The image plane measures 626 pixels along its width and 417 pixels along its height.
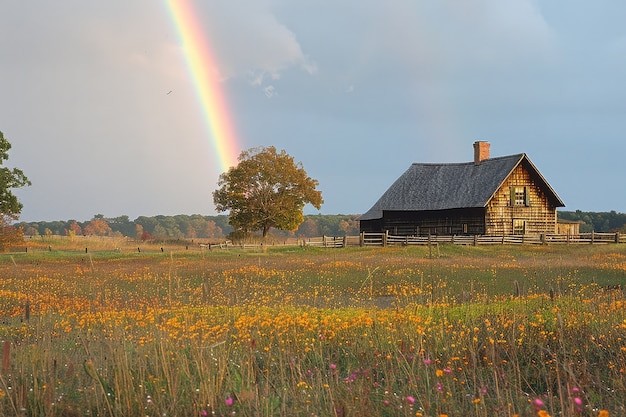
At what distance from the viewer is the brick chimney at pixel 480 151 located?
56109 millimetres

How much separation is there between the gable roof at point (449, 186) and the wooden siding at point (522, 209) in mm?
743

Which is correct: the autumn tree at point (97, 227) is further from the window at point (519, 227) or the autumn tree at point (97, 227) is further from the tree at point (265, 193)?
the window at point (519, 227)

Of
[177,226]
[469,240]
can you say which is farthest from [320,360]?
[177,226]

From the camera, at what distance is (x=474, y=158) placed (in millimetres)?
56688

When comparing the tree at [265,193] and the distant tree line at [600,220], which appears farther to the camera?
the distant tree line at [600,220]

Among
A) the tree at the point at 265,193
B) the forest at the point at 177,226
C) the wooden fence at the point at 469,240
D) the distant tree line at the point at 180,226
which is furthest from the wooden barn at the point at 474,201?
the distant tree line at the point at 180,226

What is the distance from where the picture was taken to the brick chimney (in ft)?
184

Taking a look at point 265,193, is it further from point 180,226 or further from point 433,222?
point 180,226

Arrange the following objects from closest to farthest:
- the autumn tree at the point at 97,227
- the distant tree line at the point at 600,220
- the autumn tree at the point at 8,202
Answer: the autumn tree at the point at 8,202, the distant tree line at the point at 600,220, the autumn tree at the point at 97,227

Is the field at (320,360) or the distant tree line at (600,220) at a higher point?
the distant tree line at (600,220)

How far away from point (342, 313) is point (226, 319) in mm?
2309

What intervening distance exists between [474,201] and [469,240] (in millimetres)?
3858

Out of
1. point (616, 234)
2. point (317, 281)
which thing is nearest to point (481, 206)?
point (616, 234)

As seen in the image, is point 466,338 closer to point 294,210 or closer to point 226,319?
point 226,319
